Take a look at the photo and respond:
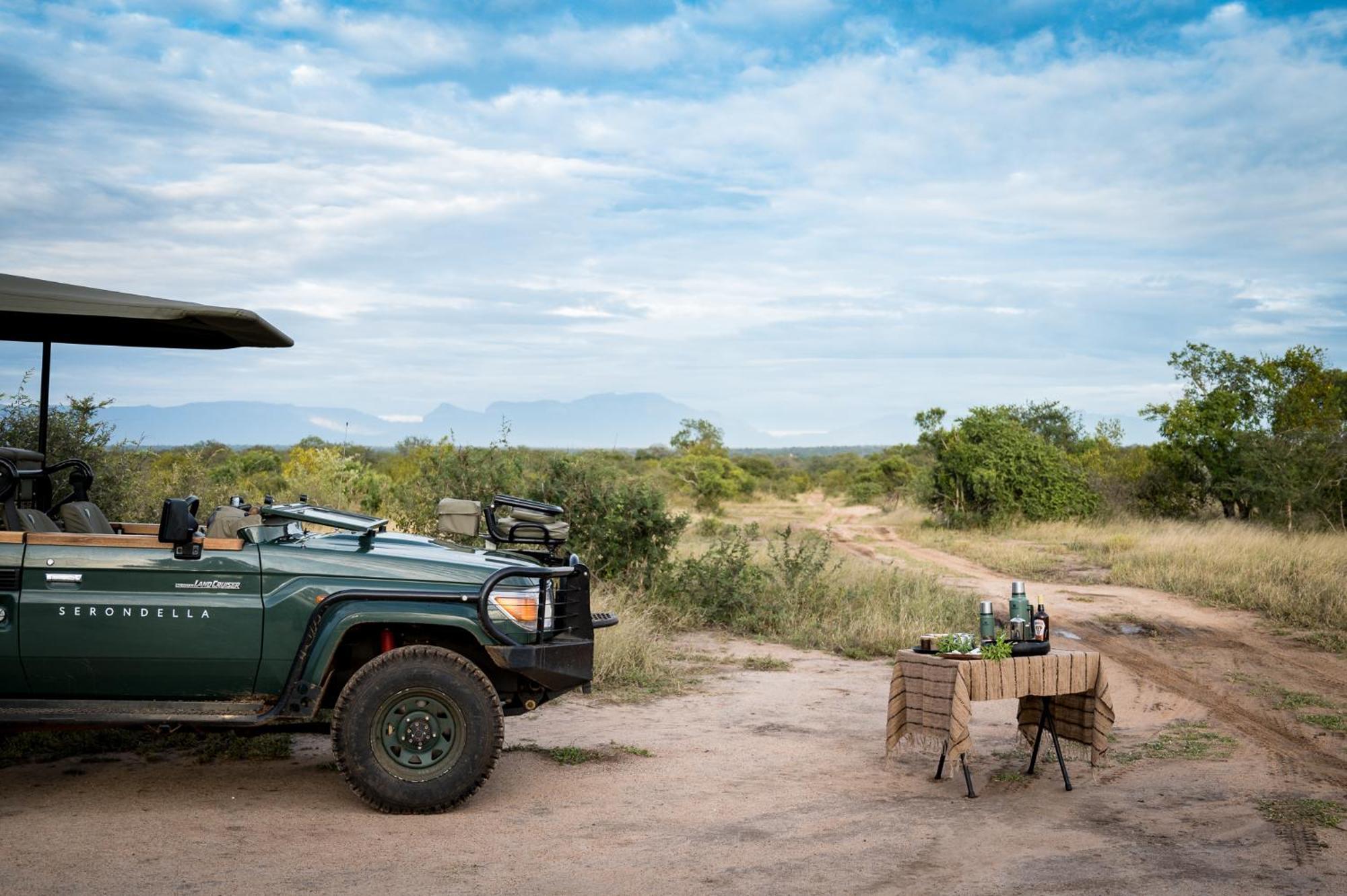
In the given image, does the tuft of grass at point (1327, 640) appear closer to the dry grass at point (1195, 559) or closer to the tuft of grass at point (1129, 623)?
the dry grass at point (1195, 559)

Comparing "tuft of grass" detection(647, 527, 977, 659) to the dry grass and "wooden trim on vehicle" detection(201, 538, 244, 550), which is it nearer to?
the dry grass

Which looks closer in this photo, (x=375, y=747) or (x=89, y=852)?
(x=89, y=852)

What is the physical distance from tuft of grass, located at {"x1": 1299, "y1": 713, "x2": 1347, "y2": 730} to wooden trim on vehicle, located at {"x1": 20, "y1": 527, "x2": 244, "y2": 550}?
773 cm

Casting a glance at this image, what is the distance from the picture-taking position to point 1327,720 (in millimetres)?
8711

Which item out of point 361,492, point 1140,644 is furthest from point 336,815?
point 361,492

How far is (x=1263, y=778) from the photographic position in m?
6.96

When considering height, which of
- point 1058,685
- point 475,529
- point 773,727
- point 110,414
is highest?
point 110,414

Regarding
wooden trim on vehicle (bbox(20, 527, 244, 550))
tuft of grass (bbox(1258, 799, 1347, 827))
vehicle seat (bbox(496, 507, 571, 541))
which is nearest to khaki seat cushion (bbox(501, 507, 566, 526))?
vehicle seat (bbox(496, 507, 571, 541))

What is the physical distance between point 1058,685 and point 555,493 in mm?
8260

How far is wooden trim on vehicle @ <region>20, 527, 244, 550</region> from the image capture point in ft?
18.8

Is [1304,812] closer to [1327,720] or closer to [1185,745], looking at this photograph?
[1185,745]

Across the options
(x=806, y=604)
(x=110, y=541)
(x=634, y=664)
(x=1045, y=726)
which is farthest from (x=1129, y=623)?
(x=110, y=541)

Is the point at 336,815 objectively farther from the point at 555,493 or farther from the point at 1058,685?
the point at 555,493

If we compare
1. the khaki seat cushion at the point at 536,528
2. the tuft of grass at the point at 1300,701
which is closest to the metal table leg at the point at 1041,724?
the khaki seat cushion at the point at 536,528
